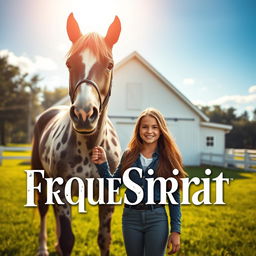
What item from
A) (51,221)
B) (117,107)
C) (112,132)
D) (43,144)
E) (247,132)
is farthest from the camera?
(247,132)

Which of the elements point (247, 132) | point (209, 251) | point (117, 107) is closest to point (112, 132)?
point (209, 251)

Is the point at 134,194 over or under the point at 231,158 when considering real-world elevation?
over

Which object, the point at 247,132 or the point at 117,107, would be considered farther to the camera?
the point at 247,132

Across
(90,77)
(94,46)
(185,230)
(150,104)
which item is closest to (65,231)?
(90,77)

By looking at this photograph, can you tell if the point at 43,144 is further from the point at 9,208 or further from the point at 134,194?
the point at 9,208

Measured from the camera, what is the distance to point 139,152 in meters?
2.21

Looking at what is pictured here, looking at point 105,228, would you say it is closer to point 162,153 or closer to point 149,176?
point 149,176

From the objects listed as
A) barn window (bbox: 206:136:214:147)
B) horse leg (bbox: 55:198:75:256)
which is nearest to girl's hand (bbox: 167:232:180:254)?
horse leg (bbox: 55:198:75:256)

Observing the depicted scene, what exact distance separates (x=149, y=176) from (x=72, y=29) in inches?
62.1

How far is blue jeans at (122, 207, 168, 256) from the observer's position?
6.42 feet

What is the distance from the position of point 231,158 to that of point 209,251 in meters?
12.8

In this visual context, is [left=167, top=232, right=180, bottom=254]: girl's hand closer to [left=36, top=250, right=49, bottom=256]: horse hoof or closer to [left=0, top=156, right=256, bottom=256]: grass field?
[left=0, top=156, right=256, bottom=256]: grass field

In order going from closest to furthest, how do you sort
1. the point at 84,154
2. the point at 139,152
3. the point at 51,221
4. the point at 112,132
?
the point at 139,152 → the point at 84,154 → the point at 112,132 → the point at 51,221

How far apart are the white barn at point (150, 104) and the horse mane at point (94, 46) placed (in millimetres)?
11543
